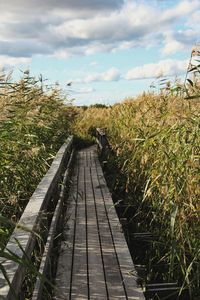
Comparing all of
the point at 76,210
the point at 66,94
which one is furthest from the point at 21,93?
the point at 66,94

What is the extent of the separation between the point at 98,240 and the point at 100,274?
37.4 inches

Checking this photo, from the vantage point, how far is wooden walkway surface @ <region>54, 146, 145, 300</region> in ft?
11.7

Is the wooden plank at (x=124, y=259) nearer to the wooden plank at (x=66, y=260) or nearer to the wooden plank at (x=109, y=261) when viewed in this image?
the wooden plank at (x=109, y=261)

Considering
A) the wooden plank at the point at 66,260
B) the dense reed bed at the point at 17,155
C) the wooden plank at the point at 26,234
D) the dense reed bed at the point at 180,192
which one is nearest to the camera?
the wooden plank at the point at 26,234

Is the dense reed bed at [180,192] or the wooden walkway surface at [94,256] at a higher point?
the dense reed bed at [180,192]

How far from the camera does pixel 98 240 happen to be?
15.9 feet

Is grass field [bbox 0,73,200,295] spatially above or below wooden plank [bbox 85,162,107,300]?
above

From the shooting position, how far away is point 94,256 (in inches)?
171

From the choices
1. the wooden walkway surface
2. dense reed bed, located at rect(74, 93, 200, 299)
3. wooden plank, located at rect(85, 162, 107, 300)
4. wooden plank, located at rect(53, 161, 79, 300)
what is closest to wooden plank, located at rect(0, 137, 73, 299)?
wooden plank, located at rect(53, 161, 79, 300)

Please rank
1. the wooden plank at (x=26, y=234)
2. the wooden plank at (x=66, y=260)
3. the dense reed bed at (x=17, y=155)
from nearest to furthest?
the wooden plank at (x=26, y=234)
the wooden plank at (x=66, y=260)
the dense reed bed at (x=17, y=155)

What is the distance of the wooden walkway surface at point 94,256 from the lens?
140 inches

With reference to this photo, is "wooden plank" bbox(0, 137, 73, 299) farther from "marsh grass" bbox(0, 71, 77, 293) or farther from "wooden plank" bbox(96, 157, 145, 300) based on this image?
"wooden plank" bbox(96, 157, 145, 300)

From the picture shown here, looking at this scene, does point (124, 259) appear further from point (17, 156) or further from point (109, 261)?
point (17, 156)

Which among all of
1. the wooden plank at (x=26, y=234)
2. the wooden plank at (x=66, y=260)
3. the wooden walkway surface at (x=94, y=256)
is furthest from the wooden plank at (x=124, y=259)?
the wooden plank at (x=26, y=234)
